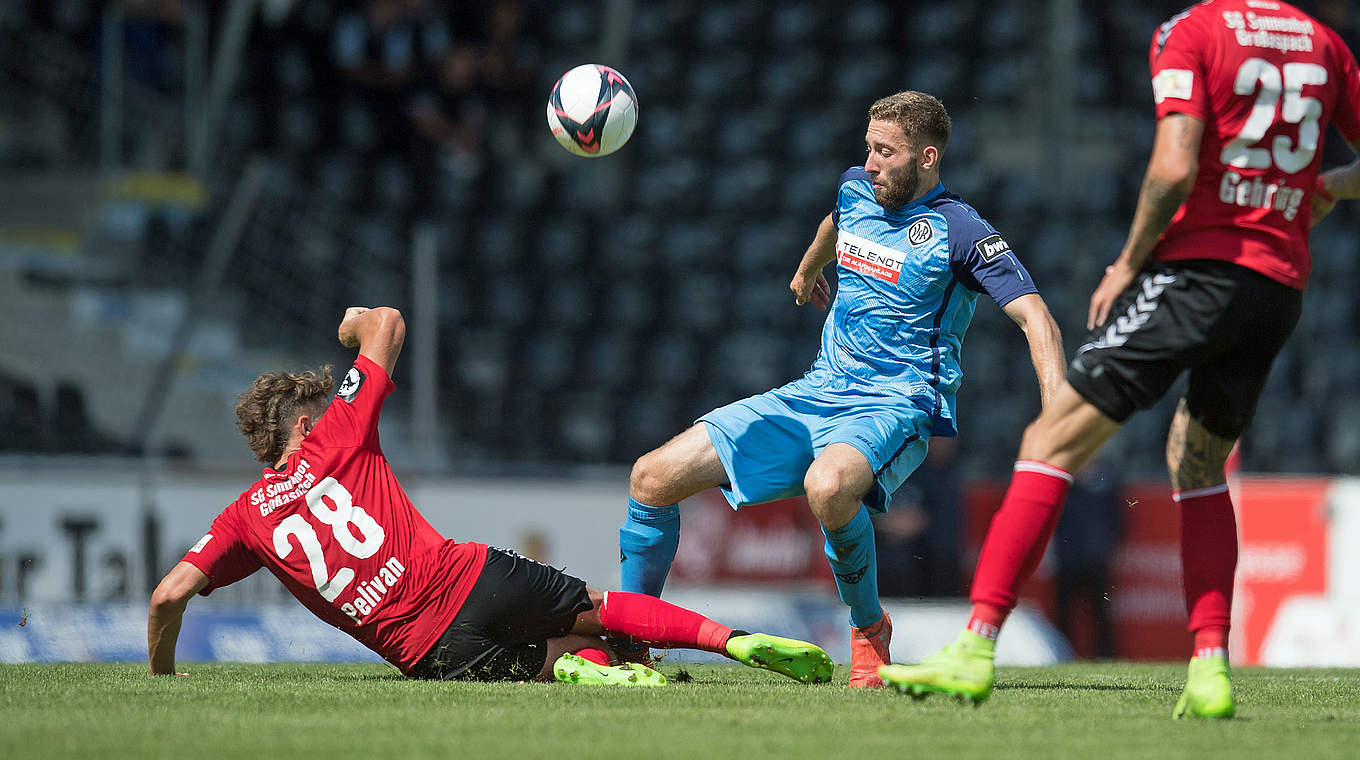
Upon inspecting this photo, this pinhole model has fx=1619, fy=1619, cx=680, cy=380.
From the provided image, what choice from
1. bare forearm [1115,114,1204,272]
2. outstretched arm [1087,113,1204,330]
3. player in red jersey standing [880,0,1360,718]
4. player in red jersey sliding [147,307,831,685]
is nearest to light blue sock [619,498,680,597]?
player in red jersey sliding [147,307,831,685]

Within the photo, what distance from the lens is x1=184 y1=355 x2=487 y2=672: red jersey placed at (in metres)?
4.64

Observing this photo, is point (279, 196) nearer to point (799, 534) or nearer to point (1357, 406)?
point (799, 534)

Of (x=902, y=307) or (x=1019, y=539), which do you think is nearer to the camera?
(x=1019, y=539)

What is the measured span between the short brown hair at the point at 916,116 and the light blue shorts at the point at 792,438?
89 centimetres

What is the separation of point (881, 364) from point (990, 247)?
548mm

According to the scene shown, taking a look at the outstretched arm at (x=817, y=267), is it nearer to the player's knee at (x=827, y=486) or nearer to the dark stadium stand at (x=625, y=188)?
the player's knee at (x=827, y=486)

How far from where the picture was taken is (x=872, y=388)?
535cm

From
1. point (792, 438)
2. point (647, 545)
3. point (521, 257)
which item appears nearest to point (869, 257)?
point (792, 438)

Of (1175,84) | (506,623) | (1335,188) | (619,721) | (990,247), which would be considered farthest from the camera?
(990,247)

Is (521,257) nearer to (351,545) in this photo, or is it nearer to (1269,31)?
(351,545)

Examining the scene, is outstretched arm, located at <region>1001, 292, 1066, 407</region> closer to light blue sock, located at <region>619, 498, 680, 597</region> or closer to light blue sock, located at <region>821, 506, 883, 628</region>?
light blue sock, located at <region>821, 506, 883, 628</region>

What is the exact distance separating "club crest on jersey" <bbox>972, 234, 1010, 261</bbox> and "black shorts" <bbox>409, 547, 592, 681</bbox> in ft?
5.35

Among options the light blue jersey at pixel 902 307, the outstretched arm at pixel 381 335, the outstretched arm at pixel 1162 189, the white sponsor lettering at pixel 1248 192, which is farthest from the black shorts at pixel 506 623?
the white sponsor lettering at pixel 1248 192

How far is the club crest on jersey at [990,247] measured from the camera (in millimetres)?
5098
